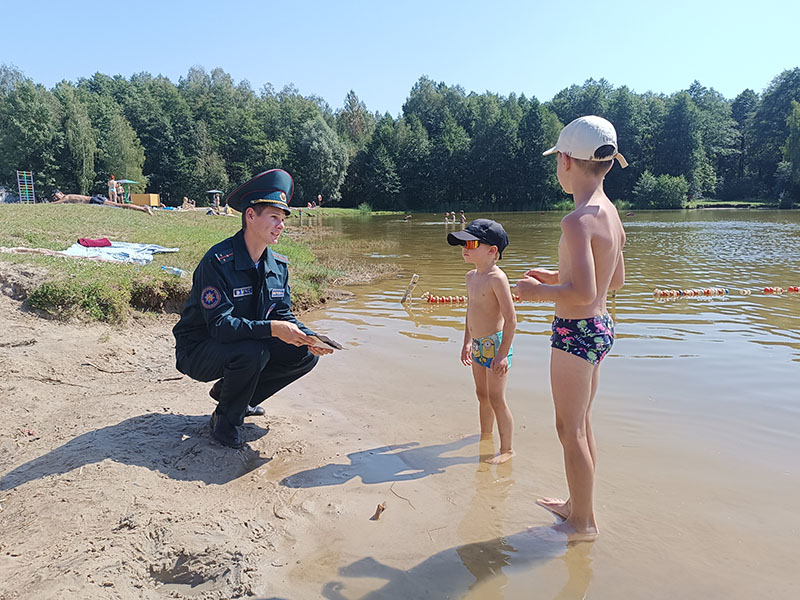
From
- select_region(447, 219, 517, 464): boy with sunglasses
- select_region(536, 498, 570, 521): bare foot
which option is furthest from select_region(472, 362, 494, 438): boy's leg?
select_region(536, 498, 570, 521): bare foot

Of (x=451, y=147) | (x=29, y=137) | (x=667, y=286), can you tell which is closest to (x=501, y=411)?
(x=667, y=286)

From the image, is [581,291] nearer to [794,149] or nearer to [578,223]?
[578,223]

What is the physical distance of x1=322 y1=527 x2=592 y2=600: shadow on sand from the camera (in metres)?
2.80

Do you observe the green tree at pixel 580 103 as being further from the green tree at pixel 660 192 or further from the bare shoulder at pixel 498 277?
Answer: the bare shoulder at pixel 498 277

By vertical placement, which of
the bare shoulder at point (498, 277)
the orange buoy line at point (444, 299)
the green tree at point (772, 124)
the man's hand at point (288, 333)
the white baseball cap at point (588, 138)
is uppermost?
the green tree at point (772, 124)

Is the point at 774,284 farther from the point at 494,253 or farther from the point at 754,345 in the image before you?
the point at 494,253

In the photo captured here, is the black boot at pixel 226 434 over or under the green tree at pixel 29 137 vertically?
under

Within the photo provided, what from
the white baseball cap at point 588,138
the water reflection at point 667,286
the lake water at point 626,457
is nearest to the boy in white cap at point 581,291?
the white baseball cap at point 588,138

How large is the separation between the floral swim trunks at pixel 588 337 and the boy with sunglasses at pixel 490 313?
43.3 inches

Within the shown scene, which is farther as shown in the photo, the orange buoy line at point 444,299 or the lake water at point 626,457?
the orange buoy line at point 444,299

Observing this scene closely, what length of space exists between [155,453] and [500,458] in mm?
2447

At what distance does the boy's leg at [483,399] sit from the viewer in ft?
14.8

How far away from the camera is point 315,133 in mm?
69312

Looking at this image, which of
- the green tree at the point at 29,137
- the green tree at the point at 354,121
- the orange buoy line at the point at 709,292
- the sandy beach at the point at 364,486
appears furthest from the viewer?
the green tree at the point at 354,121
